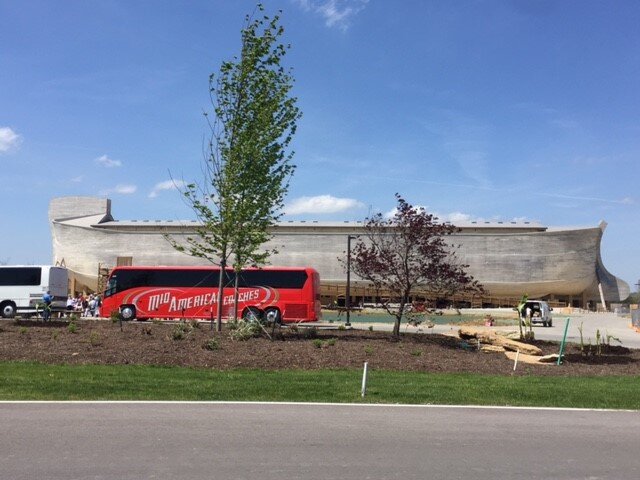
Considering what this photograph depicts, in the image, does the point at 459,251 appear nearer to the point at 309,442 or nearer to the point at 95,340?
the point at 95,340

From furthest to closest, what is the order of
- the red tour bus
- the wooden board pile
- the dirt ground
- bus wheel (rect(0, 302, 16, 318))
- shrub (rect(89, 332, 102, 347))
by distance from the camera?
bus wheel (rect(0, 302, 16, 318))
the red tour bus
shrub (rect(89, 332, 102, 347))
the wooden board pile
the dirt ground

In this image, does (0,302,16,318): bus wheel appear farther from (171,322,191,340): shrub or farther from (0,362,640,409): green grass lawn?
(0,362,640,409): green grass lawn

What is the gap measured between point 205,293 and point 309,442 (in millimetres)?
28875

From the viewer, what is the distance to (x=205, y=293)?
35.1 metres

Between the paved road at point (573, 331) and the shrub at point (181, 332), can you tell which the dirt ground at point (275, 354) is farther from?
the paved road at point (573, 331)

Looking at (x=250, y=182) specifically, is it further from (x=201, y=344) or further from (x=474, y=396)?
(x=474, y=396)

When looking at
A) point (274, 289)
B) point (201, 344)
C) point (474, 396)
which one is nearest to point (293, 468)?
point (474, 396)

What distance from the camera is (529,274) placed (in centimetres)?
10444

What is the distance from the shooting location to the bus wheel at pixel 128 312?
34906mm

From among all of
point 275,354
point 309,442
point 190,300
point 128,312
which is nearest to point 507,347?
point 275,354

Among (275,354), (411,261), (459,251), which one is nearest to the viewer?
(275,354)

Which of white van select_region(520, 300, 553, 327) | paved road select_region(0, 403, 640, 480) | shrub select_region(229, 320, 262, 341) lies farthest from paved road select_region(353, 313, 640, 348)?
paved road select_region(0, 403, 640, 480)

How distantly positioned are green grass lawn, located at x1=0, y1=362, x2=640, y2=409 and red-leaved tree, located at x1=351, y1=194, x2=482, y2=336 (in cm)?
579

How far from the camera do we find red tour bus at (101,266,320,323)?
34.1 meters
